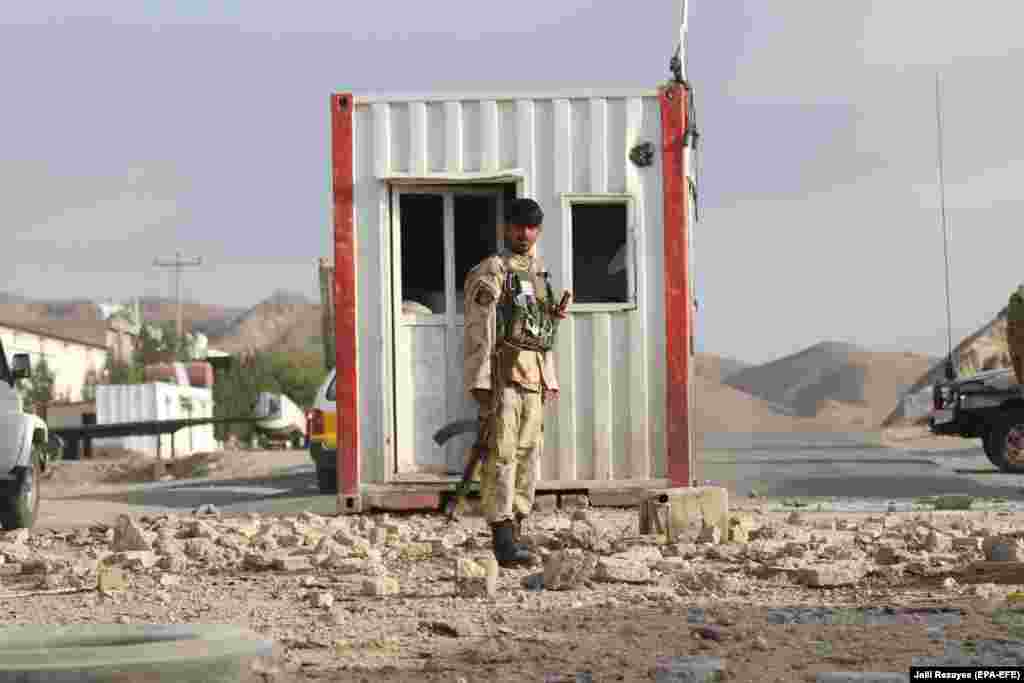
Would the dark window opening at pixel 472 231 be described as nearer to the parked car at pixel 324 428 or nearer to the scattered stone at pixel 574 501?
the scattered stone at pixel 574 501

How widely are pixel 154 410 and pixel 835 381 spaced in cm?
7995

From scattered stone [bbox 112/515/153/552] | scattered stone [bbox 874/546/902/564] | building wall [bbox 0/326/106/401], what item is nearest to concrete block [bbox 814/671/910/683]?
scattered stone [bbox 874/546/902/564]

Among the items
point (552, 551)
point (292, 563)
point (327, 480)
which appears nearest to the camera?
point (292, 563)

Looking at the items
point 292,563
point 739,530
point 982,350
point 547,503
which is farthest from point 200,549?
point 982,350

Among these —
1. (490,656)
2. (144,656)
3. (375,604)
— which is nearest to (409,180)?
(375,604)

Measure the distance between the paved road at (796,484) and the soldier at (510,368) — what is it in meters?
5.23

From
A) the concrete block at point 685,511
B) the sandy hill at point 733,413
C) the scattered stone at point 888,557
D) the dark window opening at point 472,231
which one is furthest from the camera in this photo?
the sandy hill at point 733,413

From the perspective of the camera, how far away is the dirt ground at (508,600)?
6.17 metres

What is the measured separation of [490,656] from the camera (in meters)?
6.25

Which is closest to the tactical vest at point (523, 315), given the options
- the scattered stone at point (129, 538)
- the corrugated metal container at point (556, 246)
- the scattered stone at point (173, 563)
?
the scattered stone at point (173, 563)

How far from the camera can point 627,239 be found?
13875 mm

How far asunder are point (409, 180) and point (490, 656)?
25.9ft

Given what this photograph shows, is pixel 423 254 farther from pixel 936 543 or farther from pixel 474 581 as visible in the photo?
pixel 474 581

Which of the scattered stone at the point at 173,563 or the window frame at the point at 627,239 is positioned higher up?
the window frame at the point at 627,239
